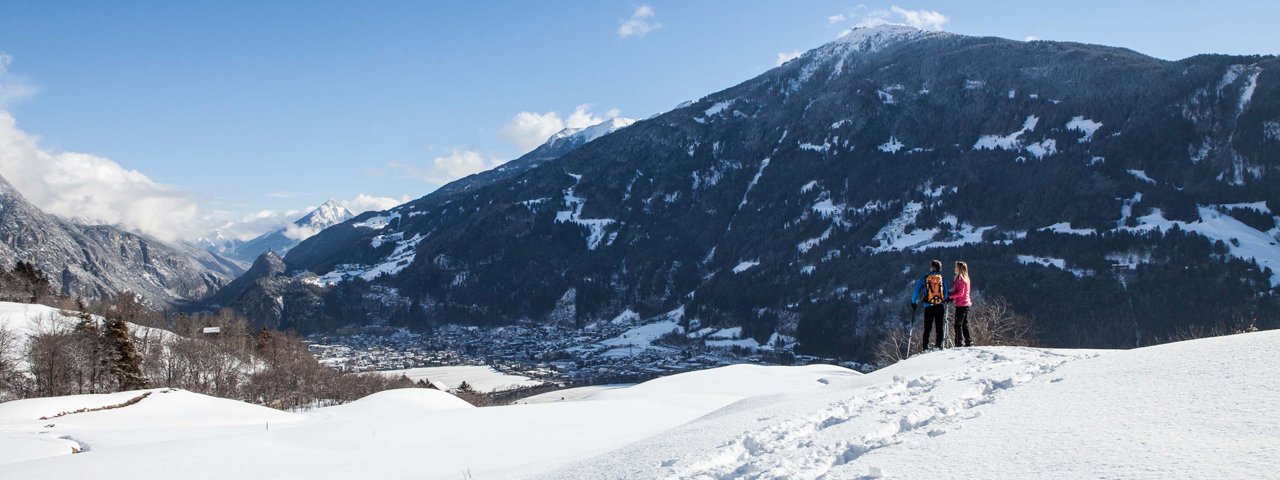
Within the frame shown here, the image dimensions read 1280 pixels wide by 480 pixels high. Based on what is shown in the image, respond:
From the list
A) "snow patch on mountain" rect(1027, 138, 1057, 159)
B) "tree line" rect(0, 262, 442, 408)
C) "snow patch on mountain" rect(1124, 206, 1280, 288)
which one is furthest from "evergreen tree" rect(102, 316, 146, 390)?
"snow patch on mountain" rect(1027, 138, 1057, 159)

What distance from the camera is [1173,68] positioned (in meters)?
188

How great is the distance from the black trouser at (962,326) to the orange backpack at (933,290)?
1.94ft

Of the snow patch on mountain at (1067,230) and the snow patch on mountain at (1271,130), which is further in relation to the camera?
the snow patch on mountain at (1067,230)

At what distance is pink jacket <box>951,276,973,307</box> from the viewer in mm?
19469

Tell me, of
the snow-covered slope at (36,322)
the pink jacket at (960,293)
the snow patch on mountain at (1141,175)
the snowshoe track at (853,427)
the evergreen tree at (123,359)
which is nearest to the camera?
the snowshoe track at (853,427)

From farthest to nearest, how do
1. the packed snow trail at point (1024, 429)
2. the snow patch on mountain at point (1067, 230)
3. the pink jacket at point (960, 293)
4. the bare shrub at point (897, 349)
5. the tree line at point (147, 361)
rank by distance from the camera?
the snow patch on mountain at point (1067, 230), the tree line at point (147, 361), the bare shrub at point (897, 349), the pink jacket at point (960, 293), the packed snow trail at point (1024, 429)

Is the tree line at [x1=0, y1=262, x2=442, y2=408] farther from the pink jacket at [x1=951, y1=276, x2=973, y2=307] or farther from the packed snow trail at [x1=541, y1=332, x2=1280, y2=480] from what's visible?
the packed snow trail at [x1=541, y1=332, x2=1280, y2=480]

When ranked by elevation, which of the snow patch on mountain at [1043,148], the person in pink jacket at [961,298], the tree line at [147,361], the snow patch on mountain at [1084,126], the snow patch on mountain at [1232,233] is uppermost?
the snow patch on mountain at [1084,126]

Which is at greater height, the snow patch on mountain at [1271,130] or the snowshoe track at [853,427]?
the snow patch on mountain at [1271,130]

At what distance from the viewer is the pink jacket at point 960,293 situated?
19.5 meters

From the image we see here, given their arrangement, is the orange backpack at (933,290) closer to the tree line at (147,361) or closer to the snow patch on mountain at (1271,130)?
the tree line at (147,361)

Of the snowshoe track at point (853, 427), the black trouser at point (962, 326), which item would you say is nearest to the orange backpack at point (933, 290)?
the black trouser at point (962, 326)

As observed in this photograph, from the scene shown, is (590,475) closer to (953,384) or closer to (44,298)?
(953,384)

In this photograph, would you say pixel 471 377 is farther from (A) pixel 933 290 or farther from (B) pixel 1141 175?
(B) pixel 1141 175
